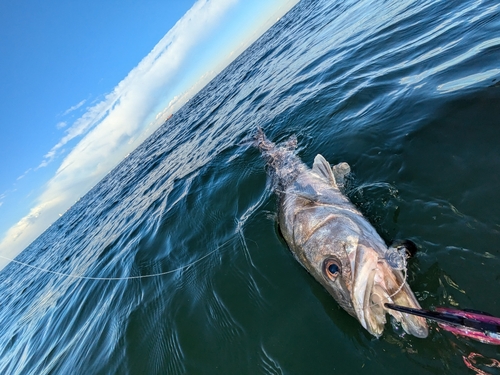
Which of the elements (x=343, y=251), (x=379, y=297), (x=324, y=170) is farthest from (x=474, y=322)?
(x=324, y=170)

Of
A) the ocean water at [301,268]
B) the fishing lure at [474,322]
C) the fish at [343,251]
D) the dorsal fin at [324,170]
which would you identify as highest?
the fishing lure at [474,322]

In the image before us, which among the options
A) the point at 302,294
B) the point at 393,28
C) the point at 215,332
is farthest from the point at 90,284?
the point at 393,28

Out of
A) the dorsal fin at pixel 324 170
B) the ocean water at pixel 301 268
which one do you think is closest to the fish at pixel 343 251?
the dorsal fin at pixel 324 170

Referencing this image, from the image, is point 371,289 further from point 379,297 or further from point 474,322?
point 474,322

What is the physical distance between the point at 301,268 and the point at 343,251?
119cm

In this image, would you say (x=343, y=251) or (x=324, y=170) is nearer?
(x=343, y=251)

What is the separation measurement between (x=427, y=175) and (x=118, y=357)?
6.31m

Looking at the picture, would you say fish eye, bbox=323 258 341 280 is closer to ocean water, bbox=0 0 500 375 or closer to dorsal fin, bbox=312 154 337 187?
ocean water, bbox=0 0 500 375

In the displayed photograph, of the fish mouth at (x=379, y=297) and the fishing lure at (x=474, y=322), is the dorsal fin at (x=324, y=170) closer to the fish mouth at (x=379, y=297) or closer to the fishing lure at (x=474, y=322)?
the fish mouth at (x=379, y=297)

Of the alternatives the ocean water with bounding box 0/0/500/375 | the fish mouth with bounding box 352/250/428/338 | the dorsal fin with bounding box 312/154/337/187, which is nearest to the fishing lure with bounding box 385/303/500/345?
the fish mouth with bounding box 352/250/428/338

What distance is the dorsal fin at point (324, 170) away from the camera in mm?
5078

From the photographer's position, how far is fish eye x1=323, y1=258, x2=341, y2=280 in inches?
134

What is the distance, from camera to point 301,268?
4.42 metres

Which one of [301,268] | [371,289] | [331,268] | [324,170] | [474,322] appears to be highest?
[474,322]
